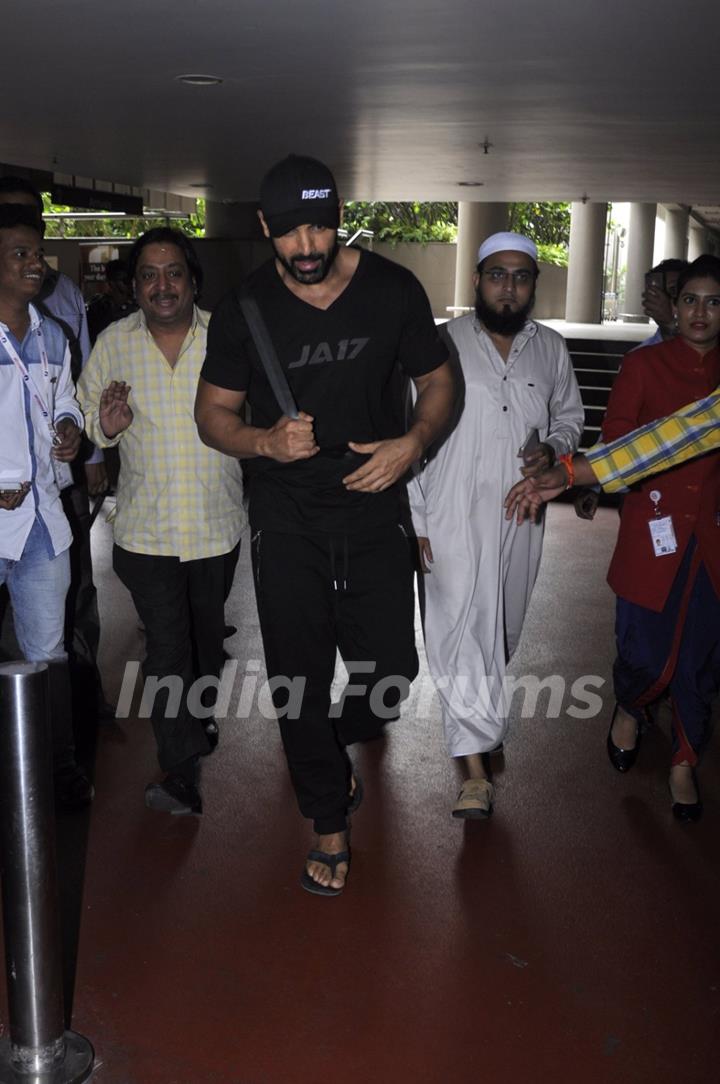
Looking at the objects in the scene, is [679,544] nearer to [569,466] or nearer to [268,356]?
[569,466]

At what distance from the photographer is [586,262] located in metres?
23.8

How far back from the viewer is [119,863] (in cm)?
342

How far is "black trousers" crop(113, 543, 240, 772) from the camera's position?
12.0 feet

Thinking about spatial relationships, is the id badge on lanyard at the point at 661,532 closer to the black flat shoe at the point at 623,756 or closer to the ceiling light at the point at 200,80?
the black flat shoe at the point at 623,756

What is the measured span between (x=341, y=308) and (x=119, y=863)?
1.75 m

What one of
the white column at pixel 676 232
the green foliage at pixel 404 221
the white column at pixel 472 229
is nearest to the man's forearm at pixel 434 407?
the white column at pixel 472 229

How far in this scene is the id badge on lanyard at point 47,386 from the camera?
343 cm

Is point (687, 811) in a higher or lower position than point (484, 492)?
lower

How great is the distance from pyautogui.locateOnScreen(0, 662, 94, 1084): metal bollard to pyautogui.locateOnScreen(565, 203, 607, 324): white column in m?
22.6

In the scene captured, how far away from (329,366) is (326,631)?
754 mm

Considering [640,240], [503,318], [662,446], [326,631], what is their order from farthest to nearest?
[640,240] → [503,318] → [662,446] → [326,631]

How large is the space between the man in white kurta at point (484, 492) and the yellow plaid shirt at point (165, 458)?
70 centimetres

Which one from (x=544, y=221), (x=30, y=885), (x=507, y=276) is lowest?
(x=30, y=885)

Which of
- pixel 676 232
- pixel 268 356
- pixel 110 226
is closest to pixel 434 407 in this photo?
pixel 268 356
